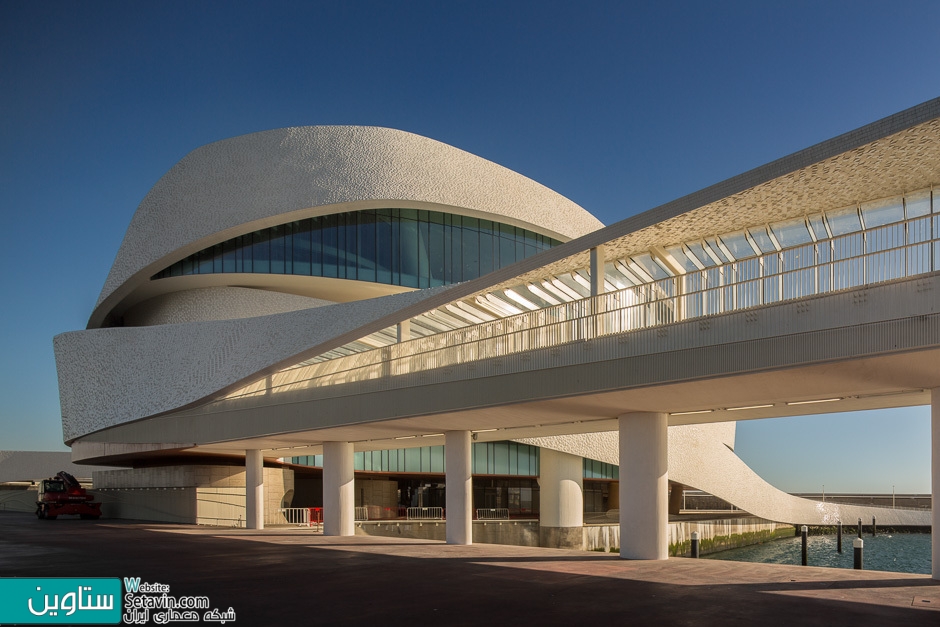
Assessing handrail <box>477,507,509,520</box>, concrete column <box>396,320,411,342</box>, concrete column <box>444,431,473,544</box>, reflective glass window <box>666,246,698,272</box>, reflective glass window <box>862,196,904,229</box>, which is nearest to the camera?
reflective glass window <box>862,196,904,229</box>

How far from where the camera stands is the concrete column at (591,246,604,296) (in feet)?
58.9

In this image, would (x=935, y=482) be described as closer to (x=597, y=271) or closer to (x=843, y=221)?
(x=843, y=221)

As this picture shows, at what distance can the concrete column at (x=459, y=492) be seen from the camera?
23.8m

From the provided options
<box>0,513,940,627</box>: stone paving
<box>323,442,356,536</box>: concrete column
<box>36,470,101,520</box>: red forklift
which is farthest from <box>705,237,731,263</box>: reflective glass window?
<box>36,470,101,520</box>: red forklift

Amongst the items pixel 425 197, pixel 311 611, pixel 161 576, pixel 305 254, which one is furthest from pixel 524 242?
pixel 311 611

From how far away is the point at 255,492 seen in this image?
31609mm

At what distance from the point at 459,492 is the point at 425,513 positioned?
643 inches

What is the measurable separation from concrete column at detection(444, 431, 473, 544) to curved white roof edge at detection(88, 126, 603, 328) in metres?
16.0

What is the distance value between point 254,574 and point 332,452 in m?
13.1

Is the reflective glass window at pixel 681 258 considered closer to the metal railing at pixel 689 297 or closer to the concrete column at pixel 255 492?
the metal railing at pixel 689 297

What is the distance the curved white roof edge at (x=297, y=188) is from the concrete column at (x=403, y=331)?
1471 centimetres

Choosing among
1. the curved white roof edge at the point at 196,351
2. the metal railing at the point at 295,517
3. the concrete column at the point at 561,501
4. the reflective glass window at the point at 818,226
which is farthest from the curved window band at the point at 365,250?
the reflective glass window at the point at 818,226

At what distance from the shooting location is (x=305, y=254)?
123ft

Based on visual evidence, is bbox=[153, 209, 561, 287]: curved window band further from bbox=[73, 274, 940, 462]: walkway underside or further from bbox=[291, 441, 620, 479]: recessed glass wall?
bbox=[73, 274, 940, 462]: walkway underside
